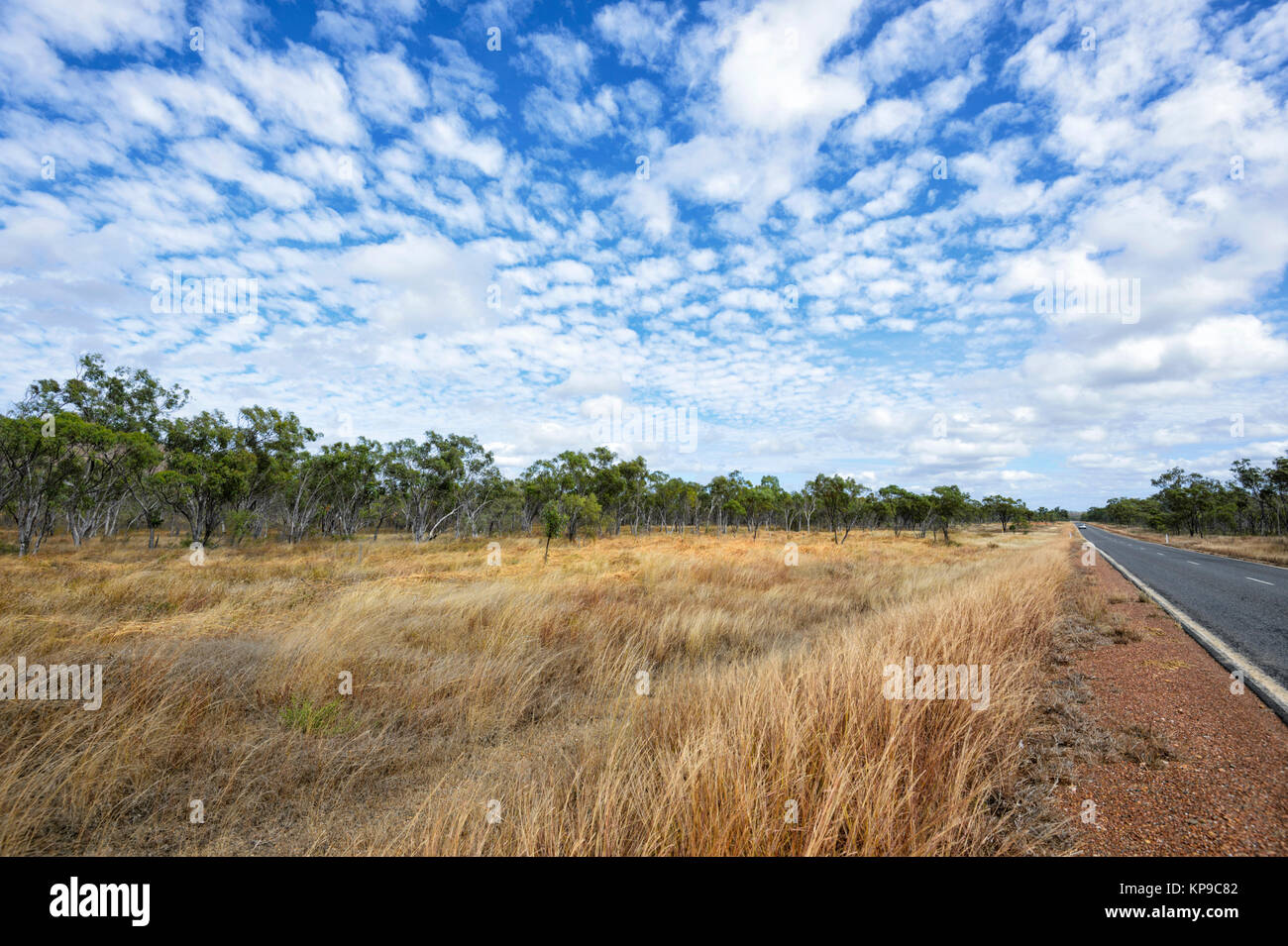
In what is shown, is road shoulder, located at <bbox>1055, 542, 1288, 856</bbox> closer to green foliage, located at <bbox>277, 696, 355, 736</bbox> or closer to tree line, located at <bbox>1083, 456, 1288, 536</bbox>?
green foliage, located at <bbox>277, 696, 355, 736</bbox>

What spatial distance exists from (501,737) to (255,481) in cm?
3560

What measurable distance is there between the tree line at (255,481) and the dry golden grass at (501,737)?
1665cm

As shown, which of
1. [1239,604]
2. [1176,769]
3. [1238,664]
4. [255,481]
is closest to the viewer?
[1176,769]

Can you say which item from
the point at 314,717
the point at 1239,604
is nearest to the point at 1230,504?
the point at 1239,604

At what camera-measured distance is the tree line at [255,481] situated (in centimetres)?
2344

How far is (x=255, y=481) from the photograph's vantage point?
30.2m

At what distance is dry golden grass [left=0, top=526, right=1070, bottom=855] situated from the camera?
2.36m

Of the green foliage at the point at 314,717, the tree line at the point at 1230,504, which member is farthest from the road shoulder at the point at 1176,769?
the tree line at the point at 1230,504

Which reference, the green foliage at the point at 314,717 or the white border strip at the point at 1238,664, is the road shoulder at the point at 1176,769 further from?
the green foliage at the point at 314,717

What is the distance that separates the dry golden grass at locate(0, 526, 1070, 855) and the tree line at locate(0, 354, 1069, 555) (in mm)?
16651

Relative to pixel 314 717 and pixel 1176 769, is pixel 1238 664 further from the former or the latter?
pixel 314 717
